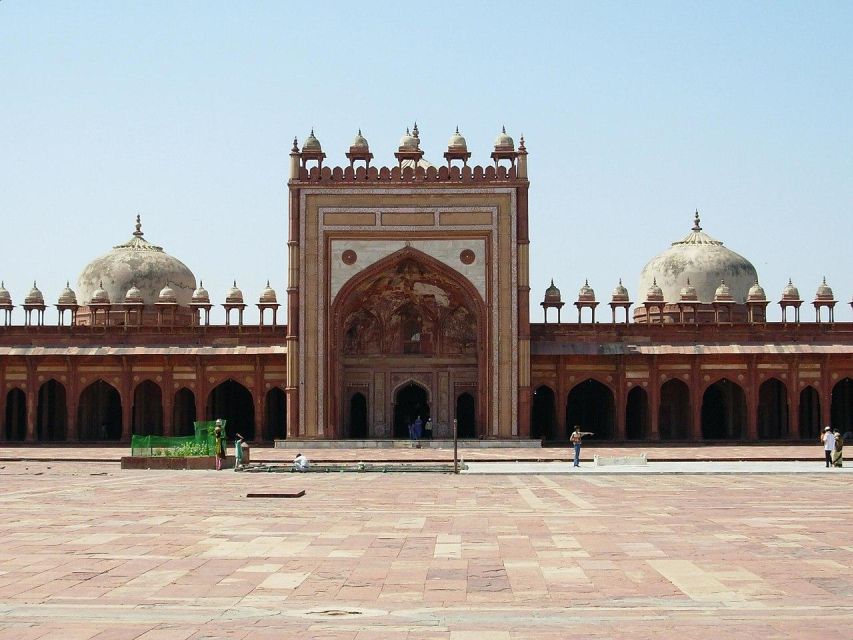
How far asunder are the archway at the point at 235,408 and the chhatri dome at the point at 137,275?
5.80 metres

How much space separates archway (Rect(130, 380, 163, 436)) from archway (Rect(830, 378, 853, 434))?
903 inches

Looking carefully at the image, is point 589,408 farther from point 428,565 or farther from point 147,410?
A: point 428,565

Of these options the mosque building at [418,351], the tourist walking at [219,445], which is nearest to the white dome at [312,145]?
the mosque building at [418,351]

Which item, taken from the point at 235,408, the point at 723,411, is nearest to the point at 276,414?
the point at 235,408

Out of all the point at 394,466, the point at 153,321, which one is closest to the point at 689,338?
the point at 394,466

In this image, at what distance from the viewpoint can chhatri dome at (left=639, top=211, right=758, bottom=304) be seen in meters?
45.6

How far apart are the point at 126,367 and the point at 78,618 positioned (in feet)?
100

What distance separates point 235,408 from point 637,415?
1416 cm

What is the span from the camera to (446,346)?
125 feet

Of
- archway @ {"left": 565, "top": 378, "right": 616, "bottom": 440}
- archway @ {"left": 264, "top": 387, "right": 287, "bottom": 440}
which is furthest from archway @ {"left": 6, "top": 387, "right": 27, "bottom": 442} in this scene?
archway @ {"left": 565, "top": 378, "right": 616, "bottom": 440}

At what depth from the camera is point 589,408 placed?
41.3 meters

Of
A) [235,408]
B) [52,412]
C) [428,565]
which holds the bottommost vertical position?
[428,565]

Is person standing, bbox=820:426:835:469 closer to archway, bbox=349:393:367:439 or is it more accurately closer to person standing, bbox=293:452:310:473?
person standing, bbox=293:452:310:473

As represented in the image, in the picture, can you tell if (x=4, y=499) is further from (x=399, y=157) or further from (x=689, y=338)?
(x=689, y=338)
